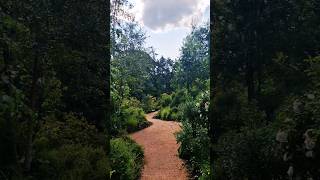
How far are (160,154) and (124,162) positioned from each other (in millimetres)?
3286

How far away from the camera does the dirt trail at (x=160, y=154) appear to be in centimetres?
1261

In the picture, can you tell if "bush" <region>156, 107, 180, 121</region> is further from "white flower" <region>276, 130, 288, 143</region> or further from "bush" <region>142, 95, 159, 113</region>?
"white flower" <region>276, 130, 288, 143</region>

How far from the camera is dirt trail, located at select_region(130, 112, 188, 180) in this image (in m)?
12.6

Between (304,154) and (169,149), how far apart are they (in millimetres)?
9032

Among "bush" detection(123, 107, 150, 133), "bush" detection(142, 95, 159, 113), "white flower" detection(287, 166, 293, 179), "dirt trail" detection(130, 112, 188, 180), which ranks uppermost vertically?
"bush" detection(142, 95, 159, 113)

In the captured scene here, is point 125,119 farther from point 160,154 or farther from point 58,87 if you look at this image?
point 58,87

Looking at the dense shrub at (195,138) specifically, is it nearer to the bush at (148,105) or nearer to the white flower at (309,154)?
the white flower at (309,154)

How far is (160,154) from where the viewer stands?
14.7 meters

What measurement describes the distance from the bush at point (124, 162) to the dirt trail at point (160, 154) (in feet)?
1.08

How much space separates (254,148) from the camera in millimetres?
7840

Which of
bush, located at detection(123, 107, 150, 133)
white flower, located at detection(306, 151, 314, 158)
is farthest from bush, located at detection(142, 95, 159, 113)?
white flower, located at detection(306, 151, 314, 158)

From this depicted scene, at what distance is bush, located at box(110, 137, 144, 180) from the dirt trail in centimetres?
33

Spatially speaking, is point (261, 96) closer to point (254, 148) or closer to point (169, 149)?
point (254, 148)

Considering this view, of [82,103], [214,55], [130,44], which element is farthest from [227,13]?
[130,44]
